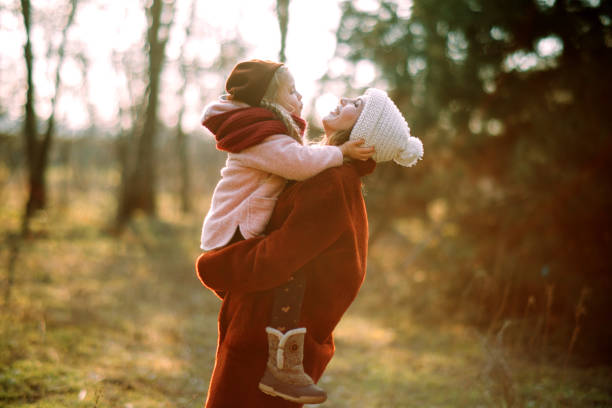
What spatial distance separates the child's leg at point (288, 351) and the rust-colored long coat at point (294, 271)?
0.16 ft

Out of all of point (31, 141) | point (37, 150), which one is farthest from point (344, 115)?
point (37, 150)

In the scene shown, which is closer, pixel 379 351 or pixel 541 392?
pixel 541 392

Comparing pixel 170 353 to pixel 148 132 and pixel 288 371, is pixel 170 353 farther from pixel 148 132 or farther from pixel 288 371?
pixel 148 132

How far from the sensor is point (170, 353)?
566cm

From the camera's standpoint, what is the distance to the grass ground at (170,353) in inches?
157

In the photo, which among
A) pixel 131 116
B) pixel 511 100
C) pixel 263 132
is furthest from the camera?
pixel 131 116

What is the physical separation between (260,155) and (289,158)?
0.40 feet

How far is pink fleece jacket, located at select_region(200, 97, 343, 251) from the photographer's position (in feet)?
6.35

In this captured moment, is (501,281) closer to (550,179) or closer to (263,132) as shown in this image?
(550,179)

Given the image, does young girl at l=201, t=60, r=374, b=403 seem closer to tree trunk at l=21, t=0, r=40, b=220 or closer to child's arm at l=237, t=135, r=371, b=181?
child's arm at l=237, t=135, r=371, b=181

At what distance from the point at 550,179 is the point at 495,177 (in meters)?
1.14

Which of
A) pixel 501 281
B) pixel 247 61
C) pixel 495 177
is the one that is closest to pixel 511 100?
pixel 495 177

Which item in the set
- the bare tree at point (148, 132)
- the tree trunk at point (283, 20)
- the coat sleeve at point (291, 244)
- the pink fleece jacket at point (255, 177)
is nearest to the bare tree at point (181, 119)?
the bare tree at point (148, 132)

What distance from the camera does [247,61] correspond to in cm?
210
